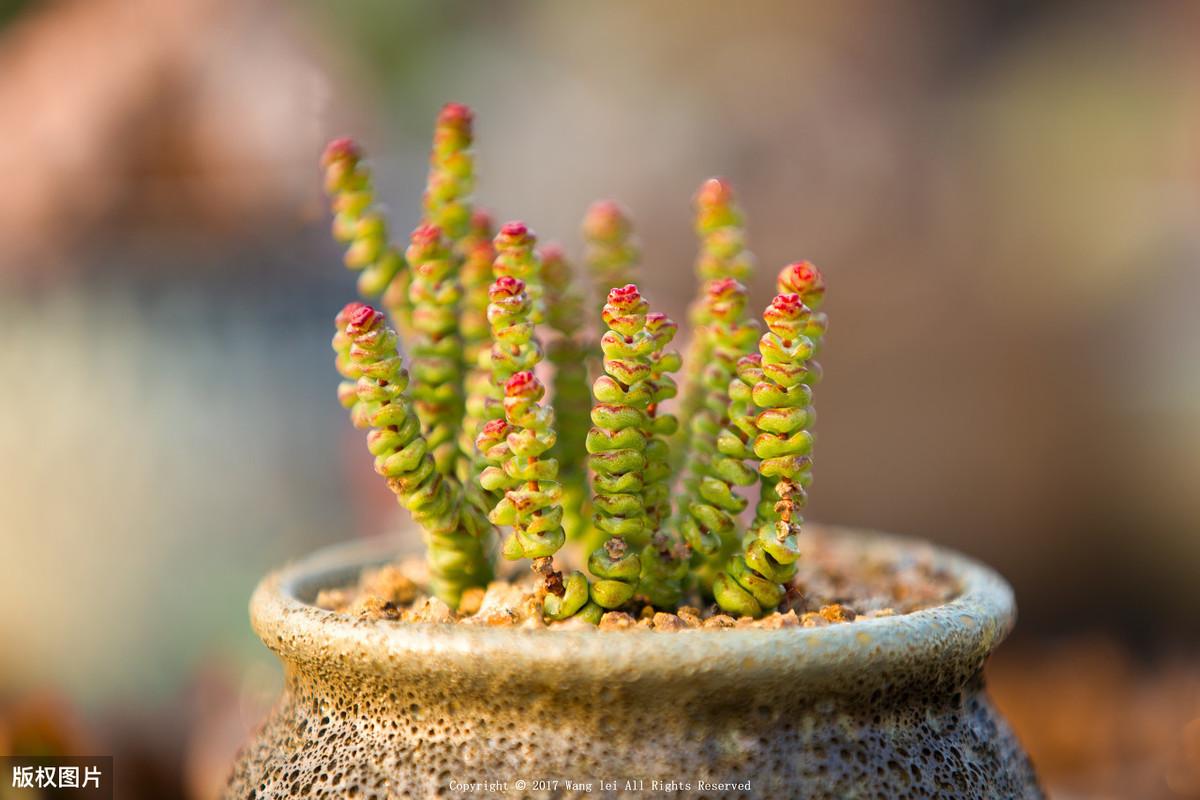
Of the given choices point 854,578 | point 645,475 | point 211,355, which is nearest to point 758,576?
point 645,475

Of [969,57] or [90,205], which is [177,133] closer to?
[90,205]

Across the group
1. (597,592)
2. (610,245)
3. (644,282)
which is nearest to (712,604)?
(597,592)

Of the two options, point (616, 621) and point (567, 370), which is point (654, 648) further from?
point (567, 370)

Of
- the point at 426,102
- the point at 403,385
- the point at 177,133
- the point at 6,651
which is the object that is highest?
the point at 426,102

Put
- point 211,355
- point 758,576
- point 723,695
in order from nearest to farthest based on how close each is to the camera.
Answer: point 723,695 < point 758,576 < point 211,355

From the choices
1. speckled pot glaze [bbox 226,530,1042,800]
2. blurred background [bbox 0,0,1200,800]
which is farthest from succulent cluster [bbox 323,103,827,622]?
blurred background [bbox 0,0,1200,800]

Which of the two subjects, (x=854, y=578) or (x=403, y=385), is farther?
(x=854, y=578)
